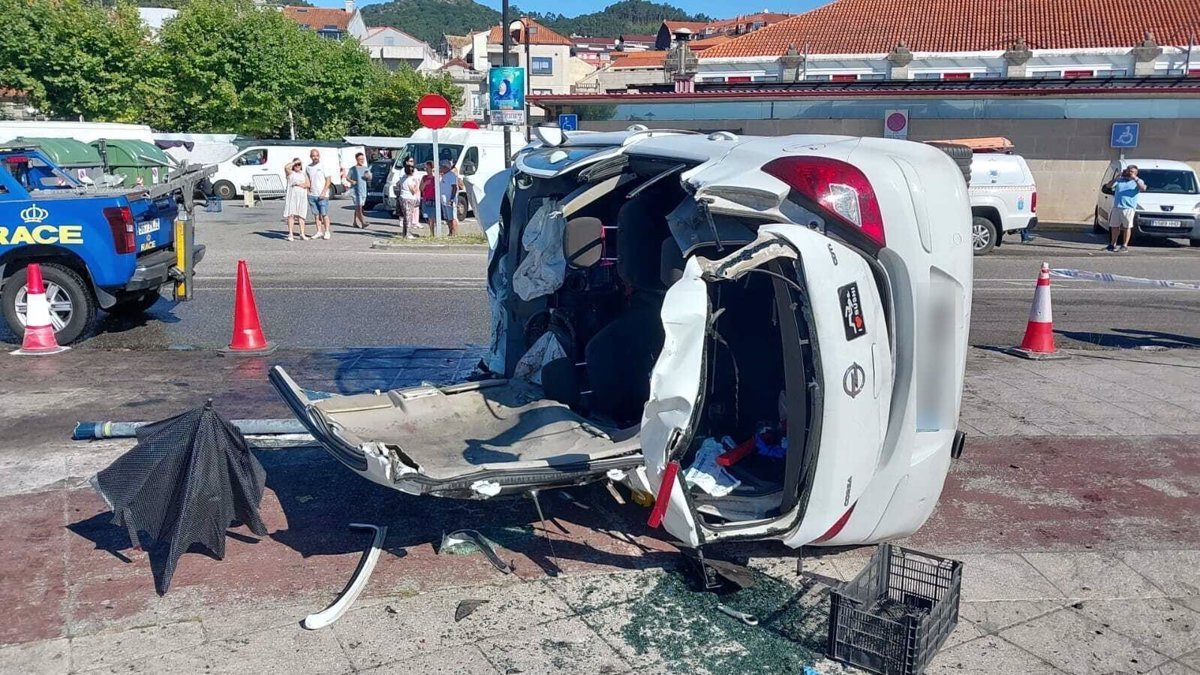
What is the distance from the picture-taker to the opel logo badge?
410cm

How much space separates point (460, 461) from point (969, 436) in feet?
12.7

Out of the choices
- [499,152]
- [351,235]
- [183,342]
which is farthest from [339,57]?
[183,342]

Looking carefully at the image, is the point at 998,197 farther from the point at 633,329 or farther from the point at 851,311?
the point at 851,311

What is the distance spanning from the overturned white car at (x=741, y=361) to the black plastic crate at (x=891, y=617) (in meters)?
0.22

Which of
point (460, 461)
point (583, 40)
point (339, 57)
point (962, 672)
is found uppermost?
point (583, 40)

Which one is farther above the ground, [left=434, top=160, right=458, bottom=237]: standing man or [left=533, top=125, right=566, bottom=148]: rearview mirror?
[left=533, top=125, right=566, bottom=148]: rearview mirror

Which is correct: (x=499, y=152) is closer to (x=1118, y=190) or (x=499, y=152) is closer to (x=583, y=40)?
(x=1118, y=190)

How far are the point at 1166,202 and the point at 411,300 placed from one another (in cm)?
1769

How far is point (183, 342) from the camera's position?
35.3ft

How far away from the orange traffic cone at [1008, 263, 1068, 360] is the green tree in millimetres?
42374

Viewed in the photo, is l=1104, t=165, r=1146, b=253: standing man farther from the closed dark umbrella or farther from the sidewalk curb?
the closed dark umbrella

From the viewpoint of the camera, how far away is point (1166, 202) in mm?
23031

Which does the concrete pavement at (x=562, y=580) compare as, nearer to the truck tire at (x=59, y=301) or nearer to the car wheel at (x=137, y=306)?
the truck tire at (x=59, y=301)

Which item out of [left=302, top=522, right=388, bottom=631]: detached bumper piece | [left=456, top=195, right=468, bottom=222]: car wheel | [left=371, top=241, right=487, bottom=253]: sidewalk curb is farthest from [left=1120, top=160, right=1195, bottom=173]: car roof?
[left=302, top=522, right=388, bottom=631]: detached bumper piece
